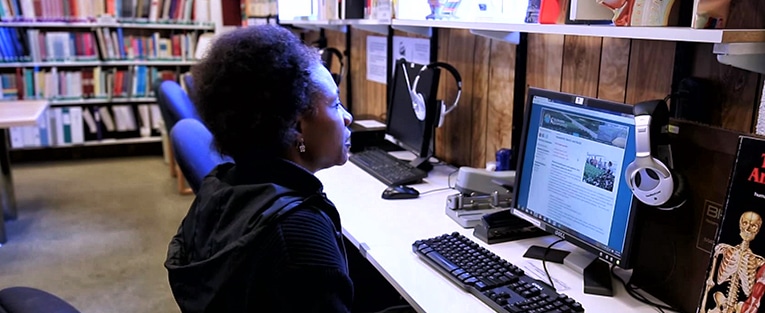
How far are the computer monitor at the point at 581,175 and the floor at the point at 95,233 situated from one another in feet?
6.09

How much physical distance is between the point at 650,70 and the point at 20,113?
10.5 feet

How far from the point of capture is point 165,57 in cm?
528

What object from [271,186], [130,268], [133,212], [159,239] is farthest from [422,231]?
[133,212]

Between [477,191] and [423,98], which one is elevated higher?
[423,98]

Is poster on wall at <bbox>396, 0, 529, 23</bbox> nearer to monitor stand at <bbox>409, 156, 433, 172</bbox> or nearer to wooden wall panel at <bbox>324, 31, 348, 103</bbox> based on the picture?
monitor stand at <bbox>409, 156, 433, 172</bbox>

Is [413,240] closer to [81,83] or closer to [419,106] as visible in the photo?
[419,106]

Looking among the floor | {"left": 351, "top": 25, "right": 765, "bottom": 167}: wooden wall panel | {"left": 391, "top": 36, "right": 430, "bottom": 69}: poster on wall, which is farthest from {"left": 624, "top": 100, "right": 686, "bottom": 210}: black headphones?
the floor

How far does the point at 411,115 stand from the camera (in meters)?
2.27

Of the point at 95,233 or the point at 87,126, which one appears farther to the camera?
the point at 87,126

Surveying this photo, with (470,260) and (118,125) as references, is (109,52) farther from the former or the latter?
(470,260)

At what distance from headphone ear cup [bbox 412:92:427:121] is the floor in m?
1.42

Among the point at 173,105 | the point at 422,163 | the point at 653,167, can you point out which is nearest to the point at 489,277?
the point at 653,167

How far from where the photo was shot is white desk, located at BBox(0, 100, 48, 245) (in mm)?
3113

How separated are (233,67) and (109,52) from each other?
4.62m
